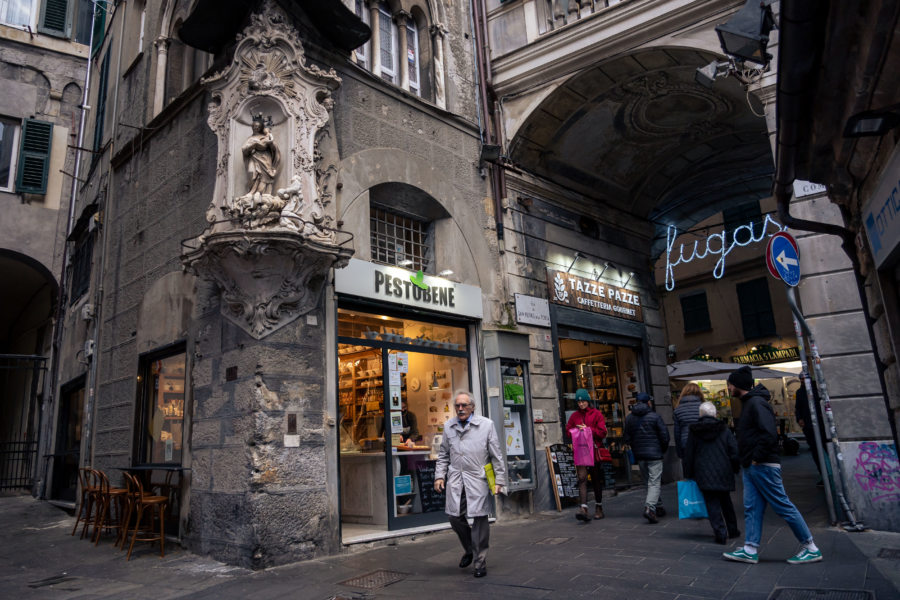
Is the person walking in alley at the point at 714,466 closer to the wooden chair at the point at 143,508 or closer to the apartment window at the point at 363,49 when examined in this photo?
the wooden chair at the point at 143,508

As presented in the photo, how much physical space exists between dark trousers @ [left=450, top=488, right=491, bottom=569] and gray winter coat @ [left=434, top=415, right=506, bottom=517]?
2.2 inches

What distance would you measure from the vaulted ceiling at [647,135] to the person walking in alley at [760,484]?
5.48 meters

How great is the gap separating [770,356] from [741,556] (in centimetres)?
2122

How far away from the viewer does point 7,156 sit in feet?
49.6

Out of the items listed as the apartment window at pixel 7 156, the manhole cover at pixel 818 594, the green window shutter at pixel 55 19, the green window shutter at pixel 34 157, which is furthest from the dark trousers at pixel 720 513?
the green window shutter at pixel 55 19

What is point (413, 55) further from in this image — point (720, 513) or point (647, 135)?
point (720, 513)

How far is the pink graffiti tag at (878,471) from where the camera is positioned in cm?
680

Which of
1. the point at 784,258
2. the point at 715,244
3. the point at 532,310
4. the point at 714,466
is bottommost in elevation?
the point at 714,466

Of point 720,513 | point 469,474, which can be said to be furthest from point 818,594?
point 469,474

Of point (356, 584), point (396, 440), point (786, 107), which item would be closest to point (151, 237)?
point (396, 440)

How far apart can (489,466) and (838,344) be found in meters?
4.61

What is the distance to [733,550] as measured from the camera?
5.97m

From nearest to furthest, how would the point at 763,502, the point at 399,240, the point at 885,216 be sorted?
the point at 885,216 < the point at 763,502 < the point at 399,240

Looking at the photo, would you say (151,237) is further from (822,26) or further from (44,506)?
(822,26)
